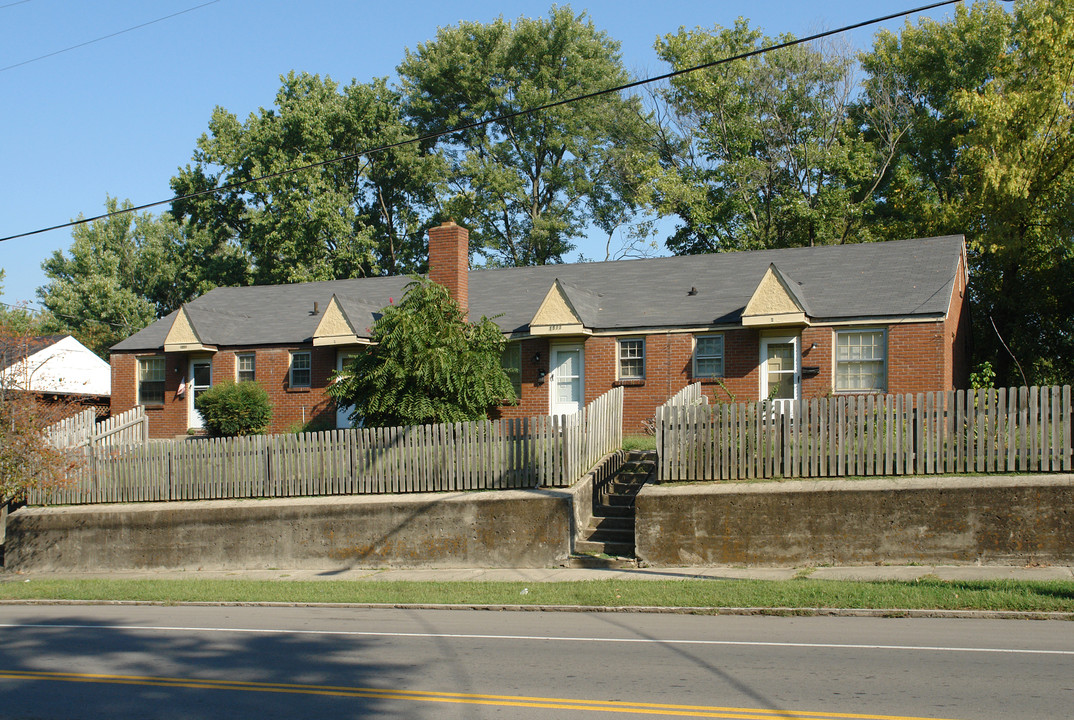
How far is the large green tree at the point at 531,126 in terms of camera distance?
44.9 m

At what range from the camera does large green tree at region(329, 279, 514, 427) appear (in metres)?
18.6

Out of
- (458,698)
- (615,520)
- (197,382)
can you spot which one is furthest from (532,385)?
(458,698)

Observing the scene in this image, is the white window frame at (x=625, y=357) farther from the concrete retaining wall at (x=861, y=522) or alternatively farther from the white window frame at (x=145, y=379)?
the white window frame at (x=145, y=379)

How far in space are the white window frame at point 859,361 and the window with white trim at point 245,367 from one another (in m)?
16.2

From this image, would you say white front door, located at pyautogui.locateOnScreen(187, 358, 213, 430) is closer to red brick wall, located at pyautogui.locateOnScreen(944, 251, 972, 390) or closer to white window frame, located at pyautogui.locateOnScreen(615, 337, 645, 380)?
white window frame, located at pyautogui.locateOnScreen(615, 337, 645, 380)

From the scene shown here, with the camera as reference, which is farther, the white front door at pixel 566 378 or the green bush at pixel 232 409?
the green bush at pixel 232 409

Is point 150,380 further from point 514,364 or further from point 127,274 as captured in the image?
point 127,274

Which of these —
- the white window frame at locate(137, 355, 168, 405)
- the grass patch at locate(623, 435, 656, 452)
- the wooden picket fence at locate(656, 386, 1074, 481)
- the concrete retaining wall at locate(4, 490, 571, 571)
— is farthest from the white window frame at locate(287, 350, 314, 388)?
the wooden picket fence at locate(656, 386, 1074, 481)

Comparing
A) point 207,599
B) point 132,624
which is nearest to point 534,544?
point 207,599

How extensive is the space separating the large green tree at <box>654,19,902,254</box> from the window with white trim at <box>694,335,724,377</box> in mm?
15890

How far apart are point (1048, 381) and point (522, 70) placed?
28.3 meters

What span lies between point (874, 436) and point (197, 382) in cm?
2044

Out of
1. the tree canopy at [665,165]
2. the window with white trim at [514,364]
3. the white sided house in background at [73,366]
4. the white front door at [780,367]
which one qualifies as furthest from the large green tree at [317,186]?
the white front door at [780,367]

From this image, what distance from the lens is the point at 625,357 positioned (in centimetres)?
2322
